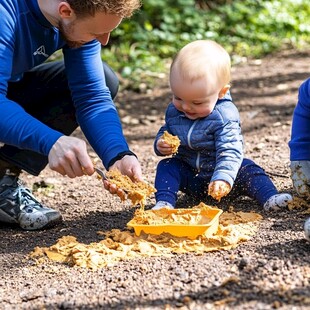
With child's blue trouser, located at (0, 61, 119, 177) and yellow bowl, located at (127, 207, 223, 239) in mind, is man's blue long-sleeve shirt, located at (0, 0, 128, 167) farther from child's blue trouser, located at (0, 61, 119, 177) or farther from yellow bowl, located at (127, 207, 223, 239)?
yellow bowl, located at (127, 207, 223, 239)

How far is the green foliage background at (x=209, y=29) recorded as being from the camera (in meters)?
8.95

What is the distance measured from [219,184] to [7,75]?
106cm

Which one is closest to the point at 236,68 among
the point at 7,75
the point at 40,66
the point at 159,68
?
the point at 159,68

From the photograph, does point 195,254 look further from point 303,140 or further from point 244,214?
point 303,140

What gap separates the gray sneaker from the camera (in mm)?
3732

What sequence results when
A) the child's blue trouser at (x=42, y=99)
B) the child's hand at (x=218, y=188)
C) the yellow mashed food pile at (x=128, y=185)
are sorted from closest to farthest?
the yellow mashed food pile at (x=128, y=185) < the child's hand at (x=218, y=188) < the child's blue trouser at (x=42, y=99)

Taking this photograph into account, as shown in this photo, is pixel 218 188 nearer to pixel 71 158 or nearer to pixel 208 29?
pixel 71 158

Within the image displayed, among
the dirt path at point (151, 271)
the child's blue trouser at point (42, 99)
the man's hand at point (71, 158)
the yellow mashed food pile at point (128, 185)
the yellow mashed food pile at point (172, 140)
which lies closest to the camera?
the dirt path at point (151, 271)

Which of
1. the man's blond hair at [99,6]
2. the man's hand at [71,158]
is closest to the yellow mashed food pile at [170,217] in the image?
the man's hand at [71,158]

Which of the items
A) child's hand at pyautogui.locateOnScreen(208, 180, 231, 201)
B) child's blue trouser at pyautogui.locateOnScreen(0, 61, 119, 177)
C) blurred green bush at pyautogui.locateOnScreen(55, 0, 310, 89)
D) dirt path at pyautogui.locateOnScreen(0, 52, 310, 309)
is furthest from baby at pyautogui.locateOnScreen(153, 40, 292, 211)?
blurred green bush at pyautogui.locateOnScreen(55, 0, 310, 89)

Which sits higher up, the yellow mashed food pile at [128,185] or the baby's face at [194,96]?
the baby's face at [194,96]

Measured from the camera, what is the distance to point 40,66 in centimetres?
403

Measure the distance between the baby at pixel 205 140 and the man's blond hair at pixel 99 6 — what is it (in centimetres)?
47

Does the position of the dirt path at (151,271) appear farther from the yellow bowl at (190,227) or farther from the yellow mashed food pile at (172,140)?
the yellow mashed food pile at (172,140)
